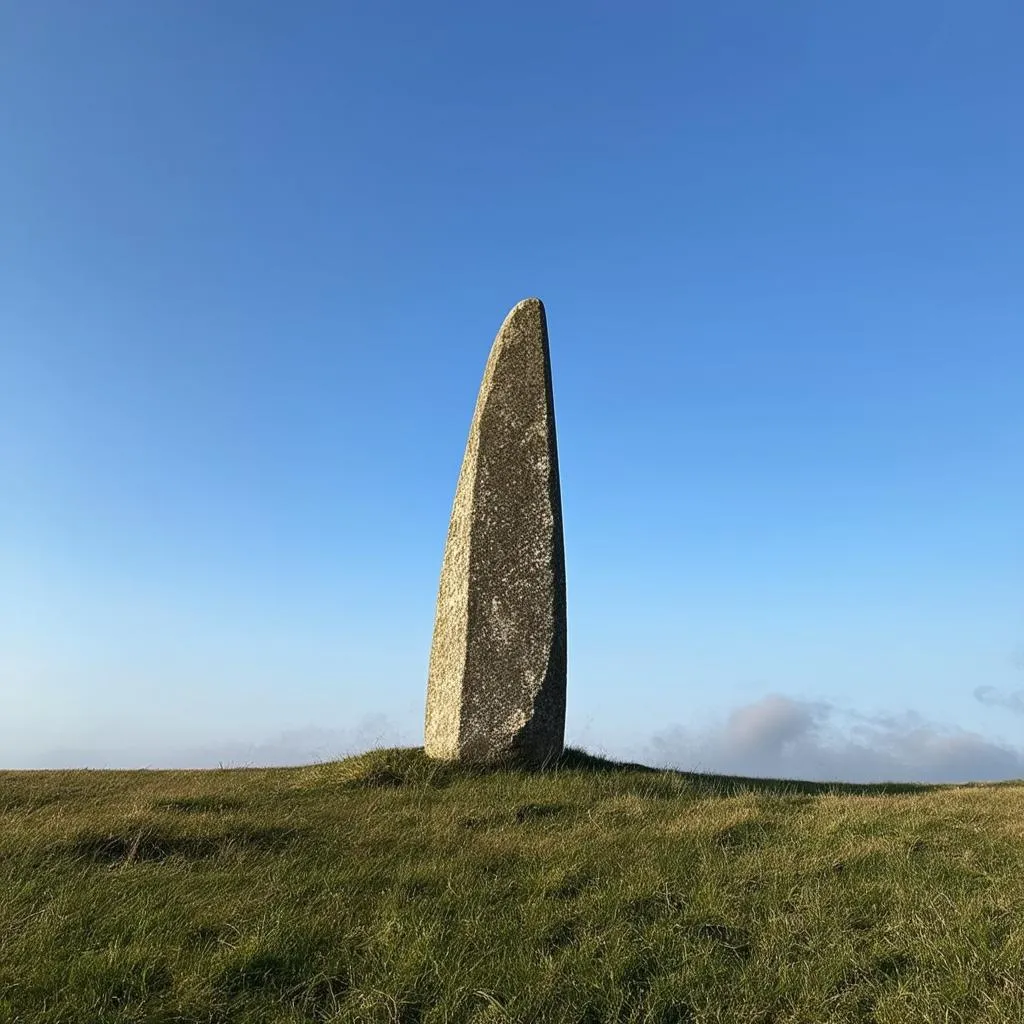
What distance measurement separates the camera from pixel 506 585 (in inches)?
567

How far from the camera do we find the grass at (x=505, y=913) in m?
5.86

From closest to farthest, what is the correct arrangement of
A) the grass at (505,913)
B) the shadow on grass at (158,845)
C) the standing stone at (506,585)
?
the grass at (505,913) < the shadow on grass at (158,845) < the standing stone at (506,585)

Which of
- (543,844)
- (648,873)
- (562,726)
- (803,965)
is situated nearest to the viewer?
(803,965)

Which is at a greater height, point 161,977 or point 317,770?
point 317,770

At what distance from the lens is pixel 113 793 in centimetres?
1309

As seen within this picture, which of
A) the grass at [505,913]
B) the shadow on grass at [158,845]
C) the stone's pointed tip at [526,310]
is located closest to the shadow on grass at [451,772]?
the grass at [505,913]

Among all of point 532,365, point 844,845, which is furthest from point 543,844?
point 532,365

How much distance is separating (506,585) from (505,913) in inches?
295

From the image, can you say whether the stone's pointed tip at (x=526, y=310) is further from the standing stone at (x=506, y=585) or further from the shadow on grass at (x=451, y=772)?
the shadow on grass at (x=451, y=772)

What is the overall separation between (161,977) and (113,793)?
312 inches

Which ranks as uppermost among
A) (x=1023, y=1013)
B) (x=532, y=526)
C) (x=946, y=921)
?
(x=532, y=526)

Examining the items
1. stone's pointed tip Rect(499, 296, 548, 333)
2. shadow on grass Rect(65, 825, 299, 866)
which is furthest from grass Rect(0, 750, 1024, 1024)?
stone's pointed tip Rect(499, 296, 548, 333)

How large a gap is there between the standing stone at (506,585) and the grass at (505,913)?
Result: 2556 millimetres

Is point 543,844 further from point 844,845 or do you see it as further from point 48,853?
point 48,853
